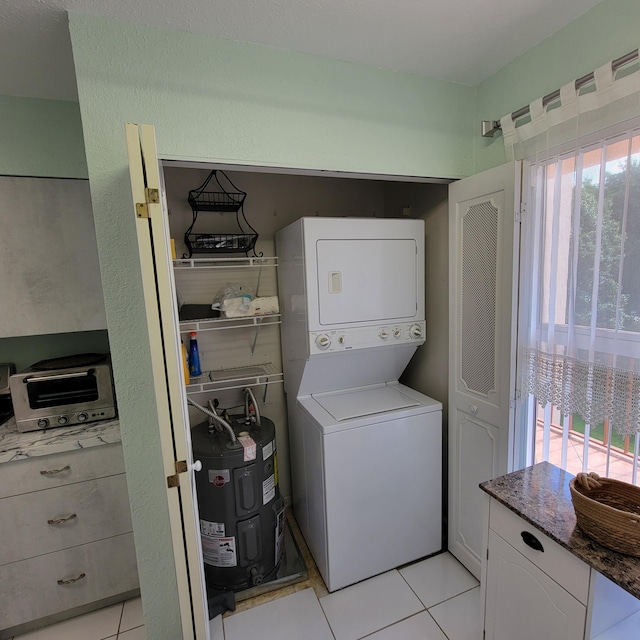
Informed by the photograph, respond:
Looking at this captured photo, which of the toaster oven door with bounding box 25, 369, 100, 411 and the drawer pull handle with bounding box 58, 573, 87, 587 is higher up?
the toaster oven door with bounding box 25, 369, 100, 411

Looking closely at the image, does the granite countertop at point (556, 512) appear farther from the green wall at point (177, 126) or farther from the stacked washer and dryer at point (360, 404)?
the green wall at point (177, 126)

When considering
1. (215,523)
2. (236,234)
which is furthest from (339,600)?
(236,234)

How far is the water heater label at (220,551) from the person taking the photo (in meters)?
1.80

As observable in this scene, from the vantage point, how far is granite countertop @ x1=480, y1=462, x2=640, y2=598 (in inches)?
35.6

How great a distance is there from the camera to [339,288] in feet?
5.82

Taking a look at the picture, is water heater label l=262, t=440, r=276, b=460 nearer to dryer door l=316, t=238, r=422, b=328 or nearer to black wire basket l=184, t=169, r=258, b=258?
dryer door l=316, t=238, r=422, b=328

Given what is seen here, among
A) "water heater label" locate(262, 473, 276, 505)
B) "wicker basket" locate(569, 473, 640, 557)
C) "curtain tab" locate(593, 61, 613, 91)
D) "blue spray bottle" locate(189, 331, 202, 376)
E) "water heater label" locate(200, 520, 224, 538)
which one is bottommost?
"water heater label" locate(200, 520, 224, 538)

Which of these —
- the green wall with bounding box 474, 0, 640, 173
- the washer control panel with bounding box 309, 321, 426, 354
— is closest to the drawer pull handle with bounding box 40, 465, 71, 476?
the washer control panel with bounding box 309, 321, 426, 354

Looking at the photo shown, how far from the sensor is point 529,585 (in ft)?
3.76

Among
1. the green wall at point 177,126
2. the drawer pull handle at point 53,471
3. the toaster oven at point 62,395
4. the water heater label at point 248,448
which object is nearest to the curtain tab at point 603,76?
the green wall at point 177,126

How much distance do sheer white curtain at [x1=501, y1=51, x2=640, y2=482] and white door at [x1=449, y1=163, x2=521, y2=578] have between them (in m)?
0.07

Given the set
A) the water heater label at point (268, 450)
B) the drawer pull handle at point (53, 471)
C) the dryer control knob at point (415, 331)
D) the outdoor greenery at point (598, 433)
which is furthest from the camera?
the dryer control knob at point (415, 331)

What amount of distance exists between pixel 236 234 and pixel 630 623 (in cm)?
227

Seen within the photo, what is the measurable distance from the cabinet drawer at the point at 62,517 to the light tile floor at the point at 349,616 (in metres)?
0.42
